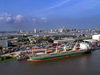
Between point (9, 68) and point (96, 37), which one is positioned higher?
point (96, 37)

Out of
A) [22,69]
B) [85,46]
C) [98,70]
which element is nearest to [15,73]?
[22,69]

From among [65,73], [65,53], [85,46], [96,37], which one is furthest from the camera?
[96,37]

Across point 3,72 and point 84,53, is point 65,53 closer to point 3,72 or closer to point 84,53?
point 84,53

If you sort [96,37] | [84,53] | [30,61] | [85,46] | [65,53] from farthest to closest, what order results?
[96,37] < [85,46] < [84,53] < [65,53] < [30,61]

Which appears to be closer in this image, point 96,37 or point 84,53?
point 84,53

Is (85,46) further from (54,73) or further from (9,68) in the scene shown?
(9,68)

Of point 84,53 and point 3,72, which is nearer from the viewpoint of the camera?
point 3,72

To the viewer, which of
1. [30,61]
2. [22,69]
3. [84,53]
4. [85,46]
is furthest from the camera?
[85,46]

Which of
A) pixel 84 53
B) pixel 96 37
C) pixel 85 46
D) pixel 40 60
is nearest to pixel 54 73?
pixel 40 60

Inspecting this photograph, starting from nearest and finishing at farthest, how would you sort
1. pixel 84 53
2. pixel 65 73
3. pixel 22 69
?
1. pixel 65 73
2. pixel 22 69
3. pixel 84 53
